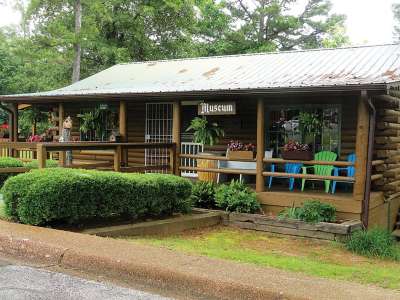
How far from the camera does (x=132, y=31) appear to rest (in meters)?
26.0

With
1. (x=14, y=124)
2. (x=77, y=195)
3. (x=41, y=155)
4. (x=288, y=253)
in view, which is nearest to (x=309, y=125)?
(x=288, y=253)

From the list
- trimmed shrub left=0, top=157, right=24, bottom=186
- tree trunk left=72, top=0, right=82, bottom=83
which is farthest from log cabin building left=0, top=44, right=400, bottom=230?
tree trunk left=72, top=0, right=82, bottom=83

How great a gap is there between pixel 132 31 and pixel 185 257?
2208 cm

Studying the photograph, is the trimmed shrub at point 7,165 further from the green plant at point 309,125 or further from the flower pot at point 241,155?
the green plant at point 309,125

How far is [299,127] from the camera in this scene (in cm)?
1222

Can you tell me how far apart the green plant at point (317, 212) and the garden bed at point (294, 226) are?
168 mm

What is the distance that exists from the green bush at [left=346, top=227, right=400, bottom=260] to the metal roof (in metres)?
2.60

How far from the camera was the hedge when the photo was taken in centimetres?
706

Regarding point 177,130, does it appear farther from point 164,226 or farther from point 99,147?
point 164,226

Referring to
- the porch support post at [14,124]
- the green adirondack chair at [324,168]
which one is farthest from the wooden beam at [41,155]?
the porch support post at [14,124]

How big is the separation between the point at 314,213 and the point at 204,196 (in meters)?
2.47

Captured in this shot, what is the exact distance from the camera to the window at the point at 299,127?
12.1 metres

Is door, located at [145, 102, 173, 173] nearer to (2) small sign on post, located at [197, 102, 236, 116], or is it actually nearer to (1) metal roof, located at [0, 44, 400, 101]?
(1) metal roof, located at [0, 44, 400, 101]

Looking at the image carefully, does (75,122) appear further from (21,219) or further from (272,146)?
(21,219)
